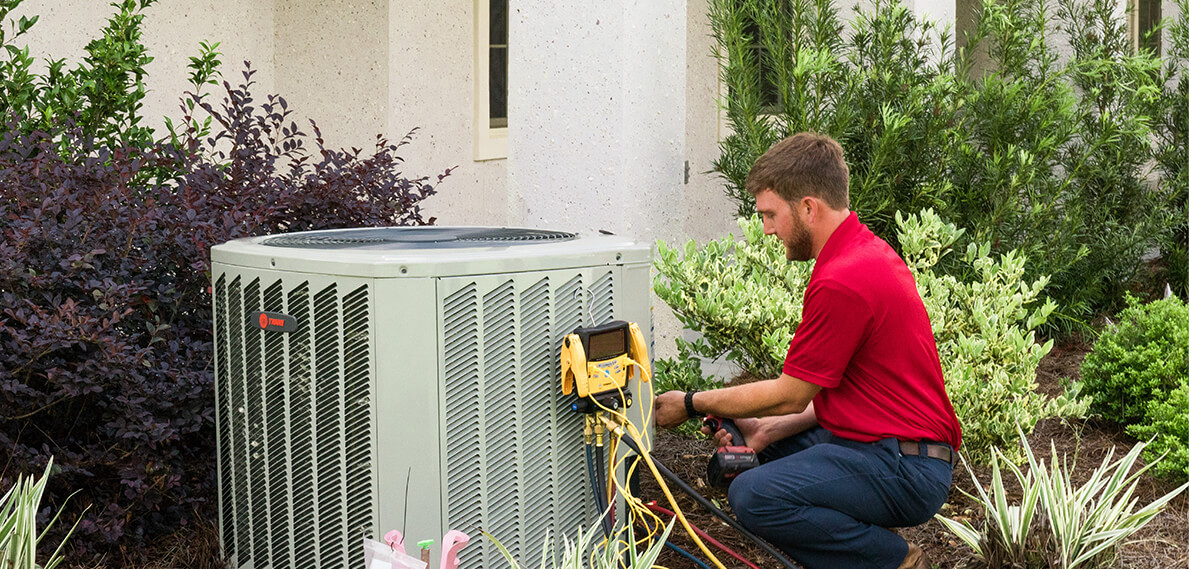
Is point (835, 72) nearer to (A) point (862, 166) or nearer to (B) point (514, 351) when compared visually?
(A) point (862, 166)

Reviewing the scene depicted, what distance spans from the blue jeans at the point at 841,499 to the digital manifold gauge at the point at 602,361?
0.48m

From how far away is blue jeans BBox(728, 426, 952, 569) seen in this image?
10.1 ft

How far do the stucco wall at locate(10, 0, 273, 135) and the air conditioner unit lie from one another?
8.95 ft

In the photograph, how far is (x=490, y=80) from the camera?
862 cm

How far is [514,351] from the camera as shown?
9.07ft

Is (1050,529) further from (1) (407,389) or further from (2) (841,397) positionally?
(1) (407,389)

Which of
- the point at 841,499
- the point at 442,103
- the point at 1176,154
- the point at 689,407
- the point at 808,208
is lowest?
the point at 841,499

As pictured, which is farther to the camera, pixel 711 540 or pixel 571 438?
pixel 711 540

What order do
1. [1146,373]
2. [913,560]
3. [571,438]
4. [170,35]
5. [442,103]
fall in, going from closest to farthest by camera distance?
1. [571,438]
2. [913,560]
3. [1146,373]
4. [170,35]
5. [442,103]

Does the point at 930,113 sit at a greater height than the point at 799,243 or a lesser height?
greater

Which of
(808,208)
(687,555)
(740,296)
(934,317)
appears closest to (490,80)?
(740,296)

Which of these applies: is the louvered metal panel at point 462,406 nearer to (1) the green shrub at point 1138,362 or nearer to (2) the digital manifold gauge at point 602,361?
(2) the digital manifold gauge at point 602,361

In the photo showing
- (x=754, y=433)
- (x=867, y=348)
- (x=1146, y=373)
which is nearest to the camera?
(x=867, y=348)

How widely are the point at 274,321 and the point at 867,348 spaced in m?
1.50
